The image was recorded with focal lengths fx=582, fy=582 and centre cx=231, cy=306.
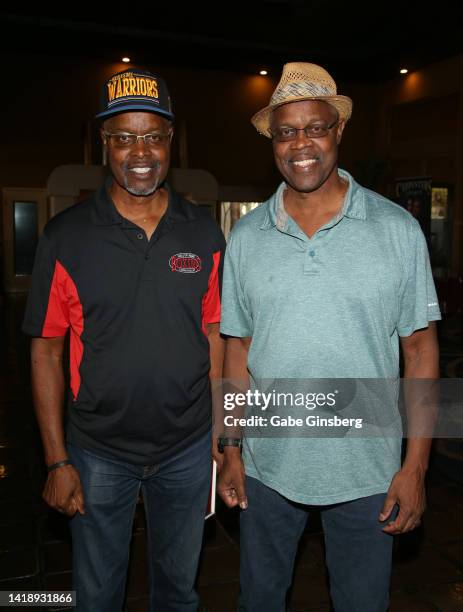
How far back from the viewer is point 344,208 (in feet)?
6.20

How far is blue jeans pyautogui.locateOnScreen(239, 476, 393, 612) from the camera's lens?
1.87m

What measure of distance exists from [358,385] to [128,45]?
15852mm

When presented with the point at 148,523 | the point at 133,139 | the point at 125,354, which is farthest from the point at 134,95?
the point at 148,523

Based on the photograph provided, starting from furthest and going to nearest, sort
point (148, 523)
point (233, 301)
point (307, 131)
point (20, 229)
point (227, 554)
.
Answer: point (20, 229), point (227, 554), point (148, 523), point (233, 301), point (307, 131)

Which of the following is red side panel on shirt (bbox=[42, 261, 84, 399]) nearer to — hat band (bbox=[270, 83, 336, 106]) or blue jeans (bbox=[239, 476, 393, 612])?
blue jeans (bbox=[239, 476, 393, 612])

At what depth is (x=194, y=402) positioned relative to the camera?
2104mm

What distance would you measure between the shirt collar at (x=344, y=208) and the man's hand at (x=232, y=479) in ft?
2.67

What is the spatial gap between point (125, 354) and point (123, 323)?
0.11m

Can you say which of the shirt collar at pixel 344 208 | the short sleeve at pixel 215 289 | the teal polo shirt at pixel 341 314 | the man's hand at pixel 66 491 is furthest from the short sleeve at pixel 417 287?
the man's hand at pixel 66 491

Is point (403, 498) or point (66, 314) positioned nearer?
point (403, 498)

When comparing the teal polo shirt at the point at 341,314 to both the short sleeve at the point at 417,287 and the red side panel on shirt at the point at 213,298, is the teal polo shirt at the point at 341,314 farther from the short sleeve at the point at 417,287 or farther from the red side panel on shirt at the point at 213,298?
the red side panel on shirt at the point at 213,298

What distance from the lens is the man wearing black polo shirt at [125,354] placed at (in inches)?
78.2

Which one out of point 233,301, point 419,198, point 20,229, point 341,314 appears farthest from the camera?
point 20,229

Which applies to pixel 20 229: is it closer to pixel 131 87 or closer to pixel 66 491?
pixel 131 87
